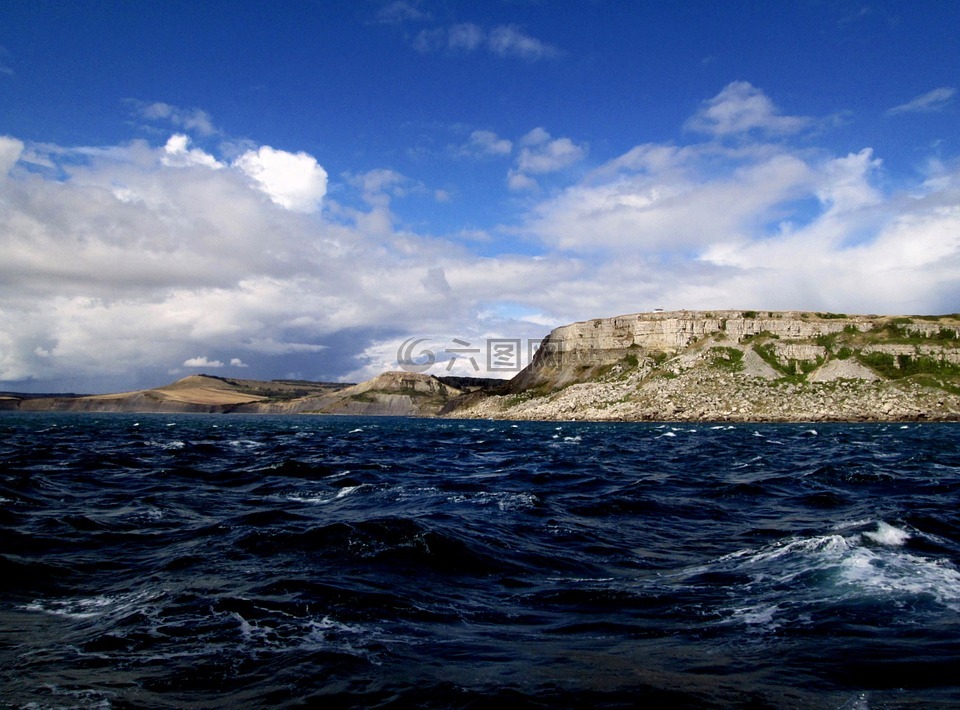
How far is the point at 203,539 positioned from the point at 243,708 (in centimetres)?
983

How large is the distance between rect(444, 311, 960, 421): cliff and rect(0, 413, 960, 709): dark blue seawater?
129m

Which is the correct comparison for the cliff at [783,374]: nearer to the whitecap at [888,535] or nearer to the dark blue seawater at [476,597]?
the dark blue seawater at [476,597]

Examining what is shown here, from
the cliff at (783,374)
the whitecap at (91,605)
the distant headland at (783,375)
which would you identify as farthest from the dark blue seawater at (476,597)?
the distant headland at (783,375)

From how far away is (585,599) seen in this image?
11469 mm

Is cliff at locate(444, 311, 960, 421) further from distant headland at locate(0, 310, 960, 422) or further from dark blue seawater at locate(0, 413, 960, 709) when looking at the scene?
dark blue seawater at locate(0, 413, 960, 709)

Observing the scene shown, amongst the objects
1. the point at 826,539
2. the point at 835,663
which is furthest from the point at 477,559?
the point at 826,539

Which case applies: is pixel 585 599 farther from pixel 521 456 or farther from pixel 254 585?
pixel 521 456

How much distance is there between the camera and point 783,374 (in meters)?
162

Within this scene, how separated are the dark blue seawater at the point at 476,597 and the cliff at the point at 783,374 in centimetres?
12950

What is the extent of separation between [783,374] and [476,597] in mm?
170403

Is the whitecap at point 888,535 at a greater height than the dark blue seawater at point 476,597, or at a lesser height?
lesser

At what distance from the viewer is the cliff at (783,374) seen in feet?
456

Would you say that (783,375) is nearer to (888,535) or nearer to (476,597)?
(888,535)

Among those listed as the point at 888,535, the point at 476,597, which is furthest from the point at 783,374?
the point at 476,597
